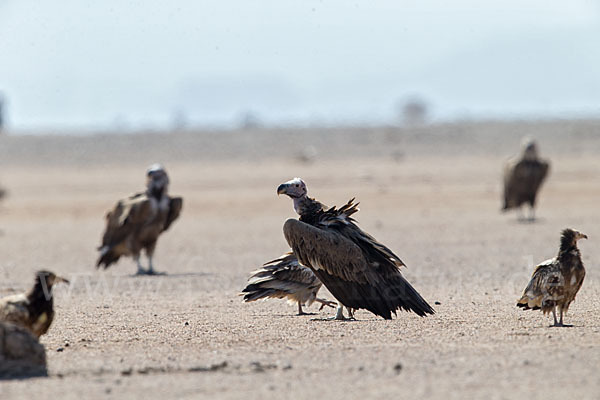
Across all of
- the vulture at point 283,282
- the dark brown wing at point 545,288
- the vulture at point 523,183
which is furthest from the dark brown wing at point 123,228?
the vulture at point 523,183

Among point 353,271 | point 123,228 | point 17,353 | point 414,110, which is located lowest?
point 17,353

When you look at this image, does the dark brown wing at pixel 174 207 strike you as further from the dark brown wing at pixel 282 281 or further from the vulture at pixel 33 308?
the vulture at pixel 33 308

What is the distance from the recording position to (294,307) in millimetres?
12711

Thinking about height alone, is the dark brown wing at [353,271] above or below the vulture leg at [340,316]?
above

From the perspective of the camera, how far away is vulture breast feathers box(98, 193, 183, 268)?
17.4 meters

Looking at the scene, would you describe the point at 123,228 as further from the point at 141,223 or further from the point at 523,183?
the point at 523,183

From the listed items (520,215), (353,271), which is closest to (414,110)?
(520,215)

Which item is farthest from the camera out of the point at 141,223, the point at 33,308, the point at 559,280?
the point at 141,223

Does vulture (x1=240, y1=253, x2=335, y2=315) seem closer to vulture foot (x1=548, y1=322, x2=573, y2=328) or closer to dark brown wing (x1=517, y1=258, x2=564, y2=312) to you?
dark brown wing (x1=517, y1=258, x2=564, y2=312)

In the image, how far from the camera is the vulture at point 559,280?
9688 mm

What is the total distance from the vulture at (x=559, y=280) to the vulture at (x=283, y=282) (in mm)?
2618

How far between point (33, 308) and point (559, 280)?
4913 mm

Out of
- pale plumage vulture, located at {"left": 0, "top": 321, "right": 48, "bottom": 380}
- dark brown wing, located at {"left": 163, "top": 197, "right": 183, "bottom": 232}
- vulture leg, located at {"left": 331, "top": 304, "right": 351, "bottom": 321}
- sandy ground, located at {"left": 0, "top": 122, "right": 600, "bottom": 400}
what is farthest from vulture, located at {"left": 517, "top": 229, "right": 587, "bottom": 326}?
dark brown wing, located at {"left": 163, "top": 197, "right": 183, "bottom": 232}

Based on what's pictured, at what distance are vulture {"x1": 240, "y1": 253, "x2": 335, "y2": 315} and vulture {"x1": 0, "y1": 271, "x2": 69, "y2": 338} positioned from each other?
2.99 metres
